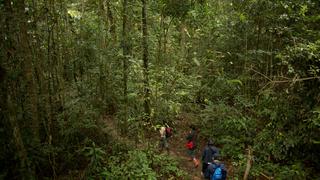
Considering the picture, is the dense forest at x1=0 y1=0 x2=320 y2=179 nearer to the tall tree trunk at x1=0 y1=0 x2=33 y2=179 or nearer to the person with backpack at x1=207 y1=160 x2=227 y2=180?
the tall tree trunk at x1=0 y1=0 x2=33 y2=179

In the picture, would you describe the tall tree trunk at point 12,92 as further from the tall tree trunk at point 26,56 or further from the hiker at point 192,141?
the hiker at point 192,141

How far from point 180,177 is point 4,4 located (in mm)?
8023

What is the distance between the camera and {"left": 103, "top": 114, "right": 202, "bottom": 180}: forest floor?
42.2 ft

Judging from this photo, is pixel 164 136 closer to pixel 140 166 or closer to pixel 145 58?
pixel 140 166

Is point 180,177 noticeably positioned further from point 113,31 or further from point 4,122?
point 113,31

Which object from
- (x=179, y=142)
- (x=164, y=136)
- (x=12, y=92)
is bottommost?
(x=179, y=142)

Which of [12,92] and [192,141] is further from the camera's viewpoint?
[192,141]

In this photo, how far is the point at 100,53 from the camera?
47.4 ft

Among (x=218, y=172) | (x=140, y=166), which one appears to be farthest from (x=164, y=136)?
(x=218, y=172)

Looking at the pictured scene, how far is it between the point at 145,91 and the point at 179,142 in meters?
3.21

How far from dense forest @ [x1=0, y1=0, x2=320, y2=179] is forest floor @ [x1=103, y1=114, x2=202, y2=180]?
0.34 ft

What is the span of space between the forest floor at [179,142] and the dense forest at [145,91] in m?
0.10

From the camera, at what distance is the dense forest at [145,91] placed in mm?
9695

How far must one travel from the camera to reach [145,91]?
49.6 ft
